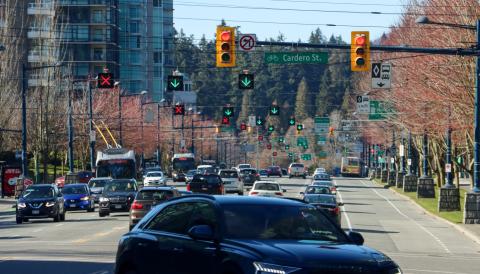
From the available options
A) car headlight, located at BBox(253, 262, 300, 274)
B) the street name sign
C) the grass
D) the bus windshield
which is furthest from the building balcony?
car headlight, located at BBox(253, 262, 300, 274)

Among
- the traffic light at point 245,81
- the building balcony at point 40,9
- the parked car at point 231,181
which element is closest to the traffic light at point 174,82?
the traffic light at point 245,81

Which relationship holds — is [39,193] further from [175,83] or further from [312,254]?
[312,254]

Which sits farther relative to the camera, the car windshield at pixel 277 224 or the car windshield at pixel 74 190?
the car windshield at pixel 74 190

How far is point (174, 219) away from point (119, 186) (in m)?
34.2

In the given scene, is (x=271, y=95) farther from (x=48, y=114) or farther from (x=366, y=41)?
(x=366, y=41)

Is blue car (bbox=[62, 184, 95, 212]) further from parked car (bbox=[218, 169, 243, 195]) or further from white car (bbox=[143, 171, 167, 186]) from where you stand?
parked car (bbox=[218, 169, 243, 195])

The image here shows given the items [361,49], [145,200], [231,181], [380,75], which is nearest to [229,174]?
[231,181]

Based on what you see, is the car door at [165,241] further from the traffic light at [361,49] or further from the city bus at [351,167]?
the city bus at [351,167]

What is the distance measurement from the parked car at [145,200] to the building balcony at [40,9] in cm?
5229

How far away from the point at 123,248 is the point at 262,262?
3432 mm

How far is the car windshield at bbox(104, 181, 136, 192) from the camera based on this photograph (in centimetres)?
4635

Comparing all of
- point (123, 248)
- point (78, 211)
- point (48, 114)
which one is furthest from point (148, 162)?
point (123, 248)

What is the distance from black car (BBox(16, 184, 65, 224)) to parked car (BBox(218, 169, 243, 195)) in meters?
26.1

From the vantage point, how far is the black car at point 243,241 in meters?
10.6
